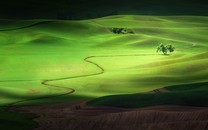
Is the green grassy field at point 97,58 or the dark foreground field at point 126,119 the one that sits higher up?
the dark foreground field at point 126,119

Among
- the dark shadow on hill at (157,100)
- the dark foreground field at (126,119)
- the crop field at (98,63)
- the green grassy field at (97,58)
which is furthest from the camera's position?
the green grassy field at (97,58)

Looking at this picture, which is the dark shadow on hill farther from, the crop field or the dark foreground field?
the dark foreground field

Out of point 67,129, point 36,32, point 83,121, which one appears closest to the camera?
point 67,129

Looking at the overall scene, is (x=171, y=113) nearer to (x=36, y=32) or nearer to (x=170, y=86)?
(x=170, y=86)

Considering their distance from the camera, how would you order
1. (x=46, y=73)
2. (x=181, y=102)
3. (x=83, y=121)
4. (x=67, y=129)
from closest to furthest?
(x=67, y=129) → (x=83, y=121) → (x=181, y=102) → (x=46, y=73)

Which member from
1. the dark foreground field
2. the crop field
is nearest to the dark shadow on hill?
the crop field

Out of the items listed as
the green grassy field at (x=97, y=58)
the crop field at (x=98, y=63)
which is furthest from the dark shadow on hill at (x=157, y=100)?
the green grassy field at (x=97, y=58)

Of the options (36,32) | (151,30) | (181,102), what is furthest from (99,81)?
(151,30)

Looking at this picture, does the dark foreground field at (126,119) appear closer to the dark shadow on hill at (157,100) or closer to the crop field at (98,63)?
the dark shadow on hill at (157,100)
